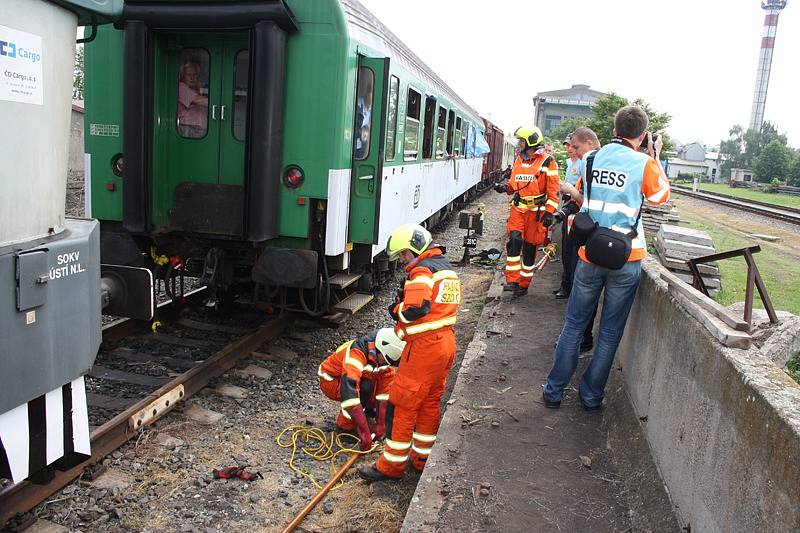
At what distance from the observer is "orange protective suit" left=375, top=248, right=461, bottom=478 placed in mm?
4426

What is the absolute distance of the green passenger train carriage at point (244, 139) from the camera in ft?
19.5

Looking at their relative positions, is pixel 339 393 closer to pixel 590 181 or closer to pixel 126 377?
pixel 126 377

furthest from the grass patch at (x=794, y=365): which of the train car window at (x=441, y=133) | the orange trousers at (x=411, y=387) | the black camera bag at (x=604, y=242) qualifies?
the train car window at (x=441, y=133)

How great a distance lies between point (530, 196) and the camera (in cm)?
757

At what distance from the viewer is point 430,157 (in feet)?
35.0

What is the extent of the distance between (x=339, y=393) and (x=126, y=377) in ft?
5.93

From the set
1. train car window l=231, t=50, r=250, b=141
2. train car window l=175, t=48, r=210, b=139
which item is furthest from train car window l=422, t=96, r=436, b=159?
train car window l=175, t=48, r=210, b=139

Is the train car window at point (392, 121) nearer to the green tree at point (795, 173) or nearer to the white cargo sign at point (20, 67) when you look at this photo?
the white cargo sign at point (20, 67)

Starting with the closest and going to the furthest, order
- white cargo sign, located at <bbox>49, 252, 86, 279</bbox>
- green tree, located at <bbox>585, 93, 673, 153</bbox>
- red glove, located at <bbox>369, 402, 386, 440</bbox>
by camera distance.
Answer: white cargo sign, located at <bbox>49, 252, 86, 279</bbox> → red glove, located at <bbox>369, 402, 386, 440</bbox> → green tree, located at <bbox>585, 93, 673, 153</bbox>

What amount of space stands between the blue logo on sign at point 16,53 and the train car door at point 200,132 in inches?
149

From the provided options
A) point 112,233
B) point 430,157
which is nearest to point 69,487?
point 112,233

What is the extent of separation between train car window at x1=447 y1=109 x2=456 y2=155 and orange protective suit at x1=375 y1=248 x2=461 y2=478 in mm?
8687

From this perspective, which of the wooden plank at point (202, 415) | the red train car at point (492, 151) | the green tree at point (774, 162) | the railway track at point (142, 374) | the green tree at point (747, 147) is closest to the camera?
the railway track at point (142, 374)

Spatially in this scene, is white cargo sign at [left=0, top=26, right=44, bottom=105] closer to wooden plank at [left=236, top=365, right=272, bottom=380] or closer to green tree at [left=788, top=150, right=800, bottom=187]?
wooden plank at [left=236, top=365, right=272, bottom=380]
